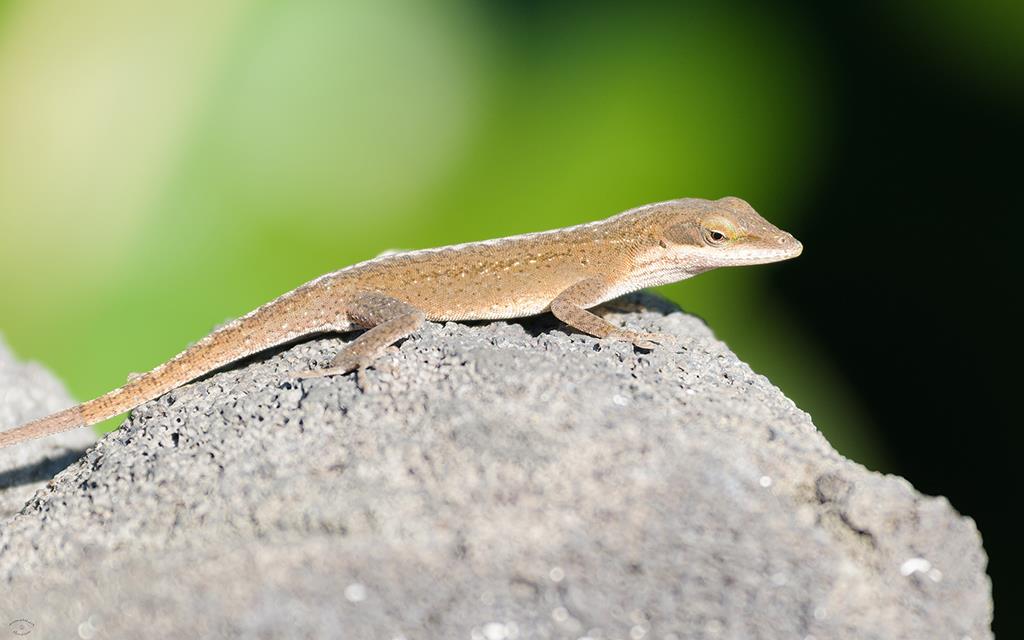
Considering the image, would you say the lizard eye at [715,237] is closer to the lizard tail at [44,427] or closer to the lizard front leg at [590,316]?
the lizard front leg at [590,316]

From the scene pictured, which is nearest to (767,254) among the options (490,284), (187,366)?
(490,284)

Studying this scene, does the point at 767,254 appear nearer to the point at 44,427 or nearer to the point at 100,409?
the point at 100,409

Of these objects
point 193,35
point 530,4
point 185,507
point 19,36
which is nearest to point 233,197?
point 193,35

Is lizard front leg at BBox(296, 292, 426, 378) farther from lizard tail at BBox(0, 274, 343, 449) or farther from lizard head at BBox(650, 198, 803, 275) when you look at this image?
lizard head at BBox(650, 198, 803, 275)

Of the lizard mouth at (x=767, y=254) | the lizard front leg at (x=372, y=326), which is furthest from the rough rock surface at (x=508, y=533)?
the lizard mouth at (x=767, y=254)

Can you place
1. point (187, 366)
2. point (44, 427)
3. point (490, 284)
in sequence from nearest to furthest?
point (44, 427) → point (187, 366) → point (490, 284)

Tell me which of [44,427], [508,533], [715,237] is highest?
[715,237]

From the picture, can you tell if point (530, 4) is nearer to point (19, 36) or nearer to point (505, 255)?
point (505, 255)

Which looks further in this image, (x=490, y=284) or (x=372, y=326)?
(x=490, y=284)
